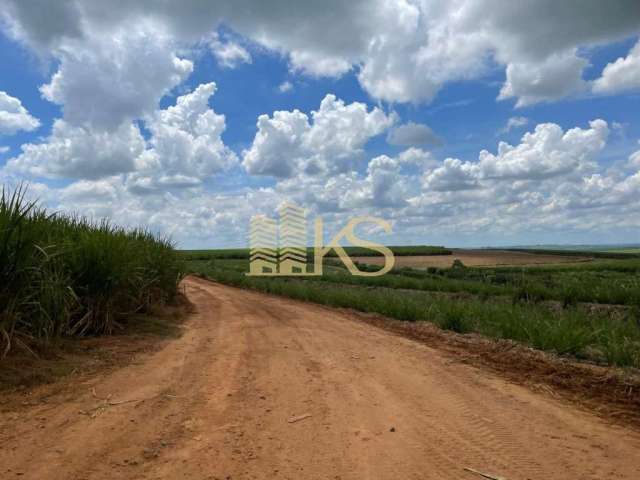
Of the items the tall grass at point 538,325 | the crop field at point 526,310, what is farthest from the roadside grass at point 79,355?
the crop field at point 526,310

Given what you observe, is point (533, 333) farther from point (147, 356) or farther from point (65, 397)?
point (65, 397)

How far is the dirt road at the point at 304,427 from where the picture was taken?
348 centimetres

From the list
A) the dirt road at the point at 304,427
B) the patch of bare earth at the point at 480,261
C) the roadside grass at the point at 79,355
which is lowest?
the dirt road at the point at 304,427

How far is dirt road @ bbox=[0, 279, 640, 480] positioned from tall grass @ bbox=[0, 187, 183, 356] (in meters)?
1.31

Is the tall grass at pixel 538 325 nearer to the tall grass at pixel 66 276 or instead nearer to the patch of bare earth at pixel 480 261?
the tall grass at pixel 66 276

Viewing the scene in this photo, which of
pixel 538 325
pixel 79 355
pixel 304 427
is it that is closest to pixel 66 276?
pixel 79 355

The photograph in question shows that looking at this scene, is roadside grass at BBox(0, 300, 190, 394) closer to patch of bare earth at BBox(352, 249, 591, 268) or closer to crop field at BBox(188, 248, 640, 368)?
crop field at BBox(188, 248, 640, 368)

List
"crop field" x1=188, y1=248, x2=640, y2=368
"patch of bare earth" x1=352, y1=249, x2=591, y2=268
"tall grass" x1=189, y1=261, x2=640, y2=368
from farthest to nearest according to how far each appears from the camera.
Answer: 1. "patch of bare earth" x1=352, y1=249, x2=591, y2=268
2. "crop field" x1=188, y1=248, x2=640, y2=368
3. "tall grass" x1=189, y1=261, x2=640, y2=368

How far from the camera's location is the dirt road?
11.4ft

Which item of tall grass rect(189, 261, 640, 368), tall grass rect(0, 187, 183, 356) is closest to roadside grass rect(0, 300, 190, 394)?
tall grass rect(0, 187, 183, 356)

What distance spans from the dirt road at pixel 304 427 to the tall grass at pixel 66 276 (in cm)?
131

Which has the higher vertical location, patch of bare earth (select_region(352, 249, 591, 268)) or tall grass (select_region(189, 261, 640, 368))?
patch of bare earth (select_region(352, 249, 591, 268))

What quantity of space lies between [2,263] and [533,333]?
7.81 m

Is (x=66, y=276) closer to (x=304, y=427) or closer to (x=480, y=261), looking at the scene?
(x=304, y=427)
